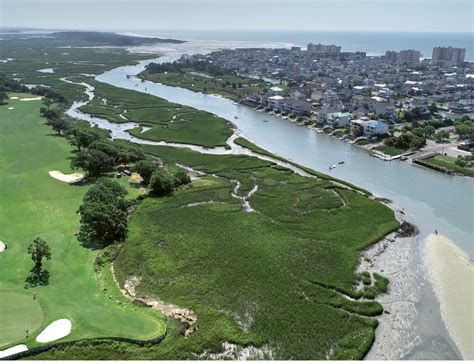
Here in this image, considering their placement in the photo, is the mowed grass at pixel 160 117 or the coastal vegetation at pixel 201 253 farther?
the mowed grass at pixel 160 117

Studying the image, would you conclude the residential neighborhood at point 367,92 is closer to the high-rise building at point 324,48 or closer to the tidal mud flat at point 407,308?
the high-rise building at point 324,48

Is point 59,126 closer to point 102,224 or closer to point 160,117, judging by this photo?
point 160,117

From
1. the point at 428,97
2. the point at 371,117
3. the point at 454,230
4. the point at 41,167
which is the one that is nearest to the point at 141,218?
the point at 41,167

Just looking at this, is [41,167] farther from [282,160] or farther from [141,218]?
[282,160]

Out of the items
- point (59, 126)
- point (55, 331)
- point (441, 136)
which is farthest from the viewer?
point (59, 126)

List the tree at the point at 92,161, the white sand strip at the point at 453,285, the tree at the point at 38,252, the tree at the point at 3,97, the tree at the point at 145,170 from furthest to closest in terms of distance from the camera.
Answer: the tree at the point at 3,97 → the tree at the point at 92,161 → the tree at the point at 145,170 → the tree at the point at 38,252 → the white sand strip at the point at 453,285

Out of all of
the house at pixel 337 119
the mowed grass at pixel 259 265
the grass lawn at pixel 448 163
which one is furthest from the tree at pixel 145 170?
the house at pixel 337 119

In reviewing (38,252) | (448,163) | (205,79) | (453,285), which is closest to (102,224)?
(38,252)
